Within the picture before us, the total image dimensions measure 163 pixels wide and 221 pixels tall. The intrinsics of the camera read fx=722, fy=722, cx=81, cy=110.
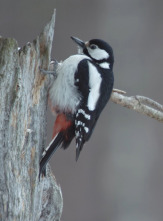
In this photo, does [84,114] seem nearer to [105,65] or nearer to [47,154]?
[47,154]

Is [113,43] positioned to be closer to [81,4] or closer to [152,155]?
[81,4]

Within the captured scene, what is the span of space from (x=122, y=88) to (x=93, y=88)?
3.59 metres

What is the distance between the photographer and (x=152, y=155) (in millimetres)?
8406

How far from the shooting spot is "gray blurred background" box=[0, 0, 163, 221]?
8.21 metres

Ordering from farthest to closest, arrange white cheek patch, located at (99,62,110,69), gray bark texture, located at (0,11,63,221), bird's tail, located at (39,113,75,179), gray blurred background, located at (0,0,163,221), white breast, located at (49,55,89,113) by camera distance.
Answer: gray blurred background, located at (0,0,163,221) < white cheek patch, located at (99,62,110,69) < white breast, located at (49,55,89,113) < bird's tail, located at (39,113,75,179) < gray bark texture, located at (0,11,63,221)

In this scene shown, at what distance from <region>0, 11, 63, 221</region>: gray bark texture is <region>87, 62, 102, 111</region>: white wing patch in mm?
351

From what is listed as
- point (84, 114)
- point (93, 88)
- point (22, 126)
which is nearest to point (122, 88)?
point (93, 88)

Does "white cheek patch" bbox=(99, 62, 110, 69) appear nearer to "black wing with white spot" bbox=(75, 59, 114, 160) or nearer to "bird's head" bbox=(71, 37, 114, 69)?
"bird's head" bbox=(71, 37, 114, 69)

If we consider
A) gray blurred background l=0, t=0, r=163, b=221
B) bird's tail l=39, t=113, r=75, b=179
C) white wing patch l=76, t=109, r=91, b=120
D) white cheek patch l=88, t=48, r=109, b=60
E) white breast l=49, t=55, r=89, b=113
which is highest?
white cheek patch l=88, t=48, r=109, b=60

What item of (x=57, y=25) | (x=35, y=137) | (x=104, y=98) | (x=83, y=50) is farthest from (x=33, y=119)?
(x=57, y=25)

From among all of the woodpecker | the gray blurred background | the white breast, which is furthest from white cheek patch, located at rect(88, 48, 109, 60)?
the gray blurred background

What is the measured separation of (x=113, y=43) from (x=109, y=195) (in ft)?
5.91

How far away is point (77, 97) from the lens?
4.67 metres

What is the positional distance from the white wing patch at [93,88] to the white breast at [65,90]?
8cm
